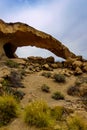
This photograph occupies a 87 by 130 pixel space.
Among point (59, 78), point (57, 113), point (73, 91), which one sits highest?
point (59, 78)

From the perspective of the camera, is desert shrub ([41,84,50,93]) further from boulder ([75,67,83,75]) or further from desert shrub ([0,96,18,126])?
desert shrub ([0,96,18,126])

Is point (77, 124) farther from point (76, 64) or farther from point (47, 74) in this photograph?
point (76, 64)

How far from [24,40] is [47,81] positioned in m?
7.82

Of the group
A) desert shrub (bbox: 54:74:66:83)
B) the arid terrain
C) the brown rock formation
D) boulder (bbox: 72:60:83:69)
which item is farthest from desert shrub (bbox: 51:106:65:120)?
the brown rock formation

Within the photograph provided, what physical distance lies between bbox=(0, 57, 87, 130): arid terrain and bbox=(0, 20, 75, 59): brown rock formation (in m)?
1.90

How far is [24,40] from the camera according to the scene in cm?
3281

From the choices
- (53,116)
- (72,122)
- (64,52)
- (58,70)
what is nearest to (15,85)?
(58,70)

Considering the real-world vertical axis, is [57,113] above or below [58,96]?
below

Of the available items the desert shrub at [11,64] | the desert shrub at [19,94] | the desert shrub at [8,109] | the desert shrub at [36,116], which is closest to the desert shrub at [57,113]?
the desert shrub at [36,116]

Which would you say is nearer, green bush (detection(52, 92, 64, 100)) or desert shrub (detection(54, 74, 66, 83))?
green bush (detection(52, 92, 64, 100))

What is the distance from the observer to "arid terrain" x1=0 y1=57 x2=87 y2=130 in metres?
21.2

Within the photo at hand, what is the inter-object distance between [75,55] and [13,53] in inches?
237

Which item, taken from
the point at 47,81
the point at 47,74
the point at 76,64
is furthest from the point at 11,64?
the point at 76,64

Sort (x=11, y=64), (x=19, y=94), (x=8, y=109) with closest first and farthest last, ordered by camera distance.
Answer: (x=8, y=109) < (x=19, y=94) < (x=11, y=64)
